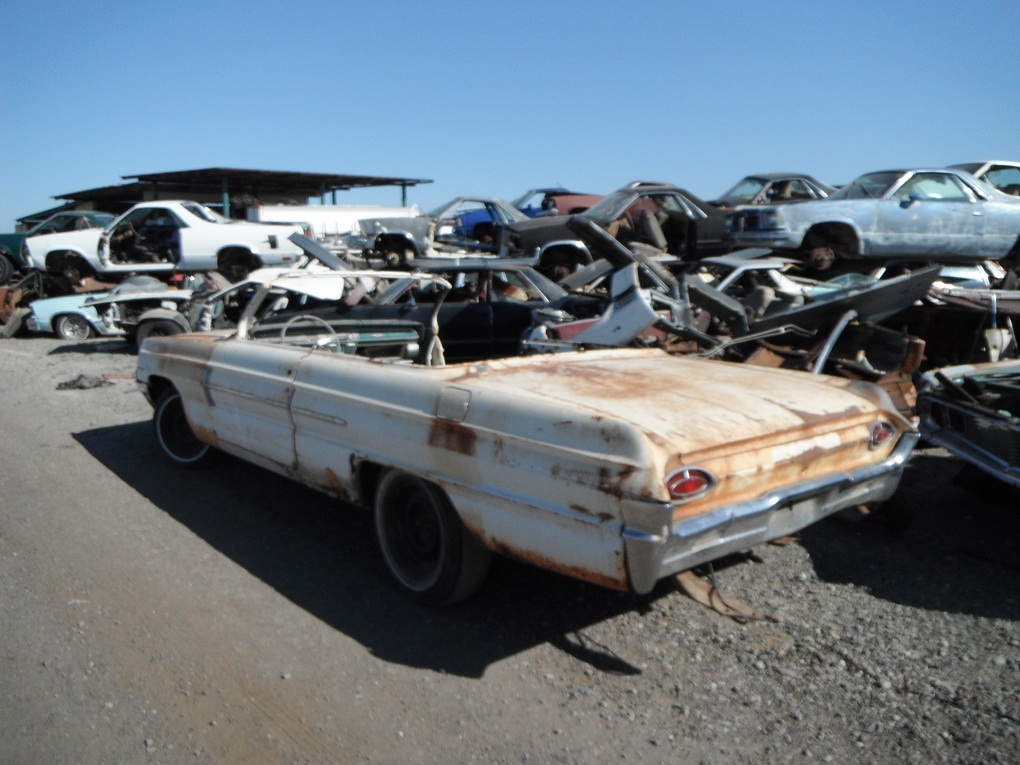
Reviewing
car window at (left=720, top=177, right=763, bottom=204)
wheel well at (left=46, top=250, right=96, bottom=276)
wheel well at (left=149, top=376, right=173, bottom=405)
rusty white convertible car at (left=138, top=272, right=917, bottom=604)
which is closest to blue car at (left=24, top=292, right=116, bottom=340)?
wheel well at (left=46, top=250, right=96, bottom=276)

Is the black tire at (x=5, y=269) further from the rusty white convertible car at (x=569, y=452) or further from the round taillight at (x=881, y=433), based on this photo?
the round taillight at (x=881, y=433)

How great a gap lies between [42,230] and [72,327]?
14.9ft

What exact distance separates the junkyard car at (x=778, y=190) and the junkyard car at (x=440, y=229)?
3.55m

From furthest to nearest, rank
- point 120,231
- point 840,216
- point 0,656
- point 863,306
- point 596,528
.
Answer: point 120,231
point 840,216
point 863,306
point 0,656
point 596,528

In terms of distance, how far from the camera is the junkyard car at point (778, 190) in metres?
13.9

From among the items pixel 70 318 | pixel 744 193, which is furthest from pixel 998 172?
pixel 70 318

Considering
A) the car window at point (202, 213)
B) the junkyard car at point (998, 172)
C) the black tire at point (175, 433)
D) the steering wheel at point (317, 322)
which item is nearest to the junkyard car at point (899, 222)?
the junkyard car at point (998, 172)

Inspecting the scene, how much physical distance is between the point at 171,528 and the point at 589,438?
2.86 metres

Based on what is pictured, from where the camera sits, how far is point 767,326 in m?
6.48

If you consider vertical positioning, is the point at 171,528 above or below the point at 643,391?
below

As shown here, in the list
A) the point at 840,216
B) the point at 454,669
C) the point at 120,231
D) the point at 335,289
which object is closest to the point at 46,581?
the point at 454,669

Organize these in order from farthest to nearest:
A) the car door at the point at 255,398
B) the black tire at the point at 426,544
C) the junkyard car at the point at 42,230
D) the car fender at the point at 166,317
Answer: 1. the junkyard car at the point at 42,230
2. the car fender at the point at 166,317
3. the car door at the point at 255,398
4. the black tire at the point at 426,544

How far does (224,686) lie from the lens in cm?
318

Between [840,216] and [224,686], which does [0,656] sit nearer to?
[224,686]
